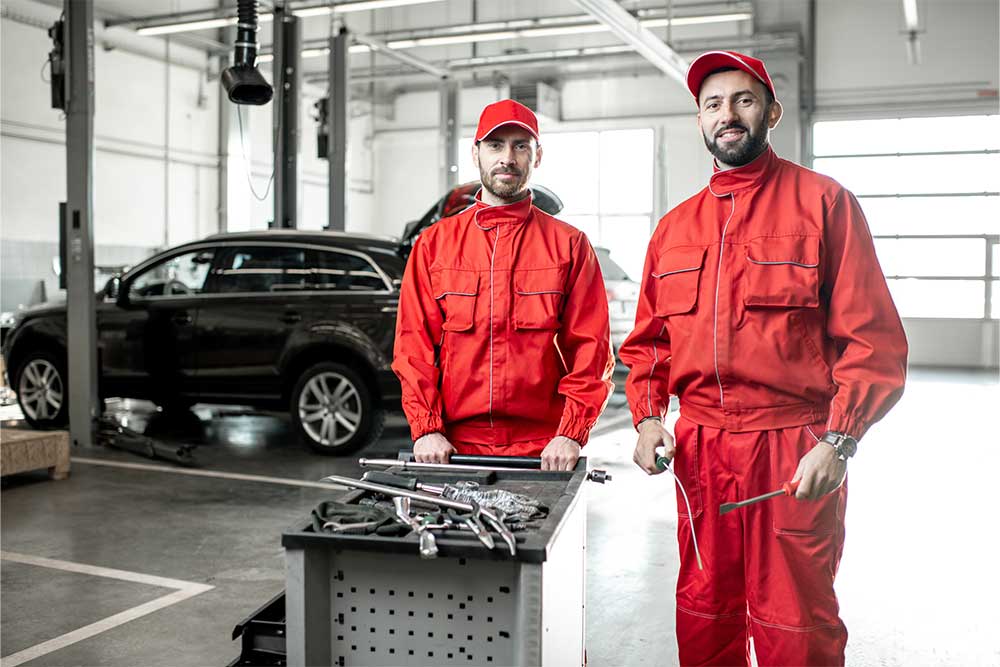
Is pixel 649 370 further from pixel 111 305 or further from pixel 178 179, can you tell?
pixel 178 179

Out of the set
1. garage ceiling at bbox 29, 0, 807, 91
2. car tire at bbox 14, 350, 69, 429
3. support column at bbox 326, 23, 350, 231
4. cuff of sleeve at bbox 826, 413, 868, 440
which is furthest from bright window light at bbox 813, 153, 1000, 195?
cuff of sleeve at bbox 826, 413, 868, 440

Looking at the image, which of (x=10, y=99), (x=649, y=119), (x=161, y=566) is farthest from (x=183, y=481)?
(x=649, y=119)

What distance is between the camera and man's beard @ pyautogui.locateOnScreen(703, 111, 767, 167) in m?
2.13

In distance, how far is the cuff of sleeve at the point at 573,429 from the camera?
8.33ft

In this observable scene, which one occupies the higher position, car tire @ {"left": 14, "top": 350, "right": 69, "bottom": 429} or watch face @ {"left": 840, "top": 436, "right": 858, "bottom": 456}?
watch face @ {"left": 840, "top": 436, "right": 858, "bottom": 456}

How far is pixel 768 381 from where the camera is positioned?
2072 millimetres

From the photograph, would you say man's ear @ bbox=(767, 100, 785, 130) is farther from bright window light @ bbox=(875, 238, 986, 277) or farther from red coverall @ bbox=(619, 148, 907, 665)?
bright window light @ bbox=(875, 238, 986, 277)

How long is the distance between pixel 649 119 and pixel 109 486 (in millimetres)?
13803

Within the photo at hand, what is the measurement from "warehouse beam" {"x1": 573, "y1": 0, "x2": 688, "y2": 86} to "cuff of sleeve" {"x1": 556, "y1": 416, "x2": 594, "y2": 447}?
704cm

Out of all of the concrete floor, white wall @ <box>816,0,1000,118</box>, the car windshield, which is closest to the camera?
the concrete floor

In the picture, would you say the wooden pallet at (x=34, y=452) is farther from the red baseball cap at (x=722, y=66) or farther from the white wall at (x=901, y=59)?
the white wall at (x=901, y=59)

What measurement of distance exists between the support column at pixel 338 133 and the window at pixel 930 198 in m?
9.43

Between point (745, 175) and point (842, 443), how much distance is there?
64cm

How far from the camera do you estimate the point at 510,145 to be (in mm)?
2664
